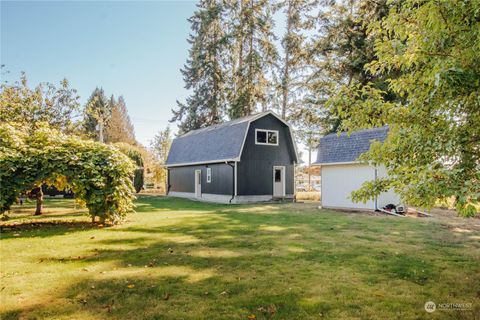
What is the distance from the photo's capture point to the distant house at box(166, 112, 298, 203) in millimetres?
18062

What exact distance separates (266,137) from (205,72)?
15.1 metres

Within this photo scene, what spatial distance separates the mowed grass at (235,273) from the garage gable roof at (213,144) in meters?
9.98

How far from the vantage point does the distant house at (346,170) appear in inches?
546

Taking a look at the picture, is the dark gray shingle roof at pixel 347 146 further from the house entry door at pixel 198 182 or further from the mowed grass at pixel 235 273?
the house entry door at pixel 198 182

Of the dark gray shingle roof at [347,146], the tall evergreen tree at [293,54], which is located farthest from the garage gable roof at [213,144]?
the tall evergreen tree at [293,54]

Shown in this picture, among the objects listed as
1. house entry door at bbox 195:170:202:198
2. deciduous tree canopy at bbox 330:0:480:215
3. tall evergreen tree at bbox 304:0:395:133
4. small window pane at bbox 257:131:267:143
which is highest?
tall evergreen tree at bbox 304:0:395:133

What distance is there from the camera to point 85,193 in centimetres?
870

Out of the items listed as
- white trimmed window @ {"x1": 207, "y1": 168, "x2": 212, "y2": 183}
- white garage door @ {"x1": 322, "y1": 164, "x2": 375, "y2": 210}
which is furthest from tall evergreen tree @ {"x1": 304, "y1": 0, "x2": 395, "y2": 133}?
white trimmed window @ {"x1": 207, "y1": 168, "x2": 212, "y2": 183}

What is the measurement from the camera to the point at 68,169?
8.59 m

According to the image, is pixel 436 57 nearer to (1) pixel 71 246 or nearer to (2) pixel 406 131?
(2) pixel 406 131

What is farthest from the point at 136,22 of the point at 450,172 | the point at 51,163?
the point at 450,172
